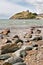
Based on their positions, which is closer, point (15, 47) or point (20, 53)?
point (20, 53)

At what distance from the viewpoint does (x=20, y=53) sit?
1109cm

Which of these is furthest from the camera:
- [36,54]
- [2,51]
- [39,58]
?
[2,51]

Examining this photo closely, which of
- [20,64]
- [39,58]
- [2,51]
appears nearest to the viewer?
[20,64]

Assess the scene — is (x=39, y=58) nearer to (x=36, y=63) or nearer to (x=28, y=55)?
(x=36, y=63)

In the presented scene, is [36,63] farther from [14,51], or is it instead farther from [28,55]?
[14,51]

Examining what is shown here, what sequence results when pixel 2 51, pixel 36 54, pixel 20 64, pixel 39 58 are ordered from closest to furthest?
1. pixel 20 64
2. pixel 39 58
3. pixel 36 54
4. pixel 2 51

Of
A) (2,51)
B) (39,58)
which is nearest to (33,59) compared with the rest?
(39,58)

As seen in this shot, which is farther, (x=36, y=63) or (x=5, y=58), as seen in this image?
(x=5, y=58)

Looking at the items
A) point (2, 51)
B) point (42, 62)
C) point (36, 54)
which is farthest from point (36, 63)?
point (2, 51)

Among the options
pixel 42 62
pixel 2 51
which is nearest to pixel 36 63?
pixel 42 62

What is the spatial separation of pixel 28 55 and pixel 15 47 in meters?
1.46

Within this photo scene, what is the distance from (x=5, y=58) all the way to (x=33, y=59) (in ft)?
3.90

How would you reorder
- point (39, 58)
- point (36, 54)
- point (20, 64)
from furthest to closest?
point (36, 54) < point (39, 58) < point (20, 64)

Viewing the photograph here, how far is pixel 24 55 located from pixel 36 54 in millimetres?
675
